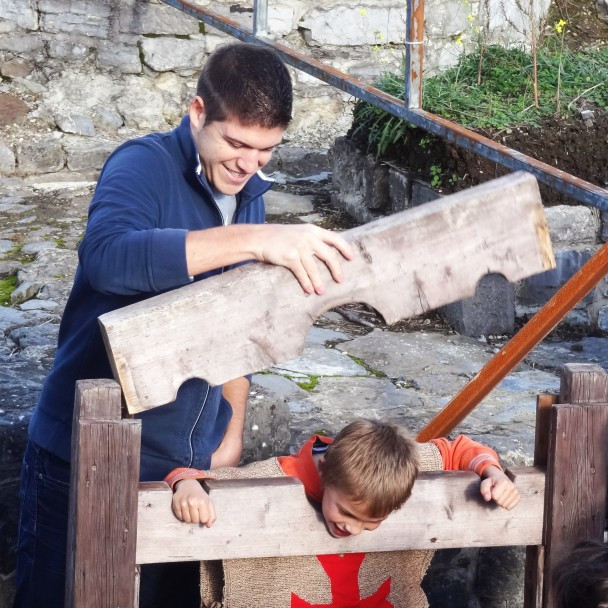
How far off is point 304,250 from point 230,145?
16.4 inches

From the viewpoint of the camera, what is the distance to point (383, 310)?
1.89m

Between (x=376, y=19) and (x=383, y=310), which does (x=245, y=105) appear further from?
(x=376, y=19)

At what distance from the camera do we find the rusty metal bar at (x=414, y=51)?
3908 millimetres

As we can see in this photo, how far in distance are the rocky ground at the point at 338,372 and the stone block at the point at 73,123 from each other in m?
1.09

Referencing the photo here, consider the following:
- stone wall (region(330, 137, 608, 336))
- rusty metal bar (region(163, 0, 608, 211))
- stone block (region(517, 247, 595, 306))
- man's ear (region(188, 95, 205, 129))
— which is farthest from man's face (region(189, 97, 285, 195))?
stone block (region(517, 247, 595, 306))

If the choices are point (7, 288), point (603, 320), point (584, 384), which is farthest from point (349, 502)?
point (7, 288)

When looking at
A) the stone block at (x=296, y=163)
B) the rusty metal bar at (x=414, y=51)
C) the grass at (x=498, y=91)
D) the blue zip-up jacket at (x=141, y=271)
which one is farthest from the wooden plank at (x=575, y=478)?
the stone block at (x=296, y=163)

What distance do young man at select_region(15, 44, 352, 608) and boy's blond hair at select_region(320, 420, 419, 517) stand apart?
32 cm

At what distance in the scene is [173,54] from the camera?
663cm

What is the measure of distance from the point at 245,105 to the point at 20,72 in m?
4.71

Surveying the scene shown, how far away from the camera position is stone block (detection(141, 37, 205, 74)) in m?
6.59

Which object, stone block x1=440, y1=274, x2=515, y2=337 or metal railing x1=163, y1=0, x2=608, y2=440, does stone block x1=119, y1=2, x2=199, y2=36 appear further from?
stone block x1=440, y1=274, x2=515, y2=337

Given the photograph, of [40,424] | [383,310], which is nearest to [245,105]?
[383,310]

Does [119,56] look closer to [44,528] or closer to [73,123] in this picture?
[73,123]
